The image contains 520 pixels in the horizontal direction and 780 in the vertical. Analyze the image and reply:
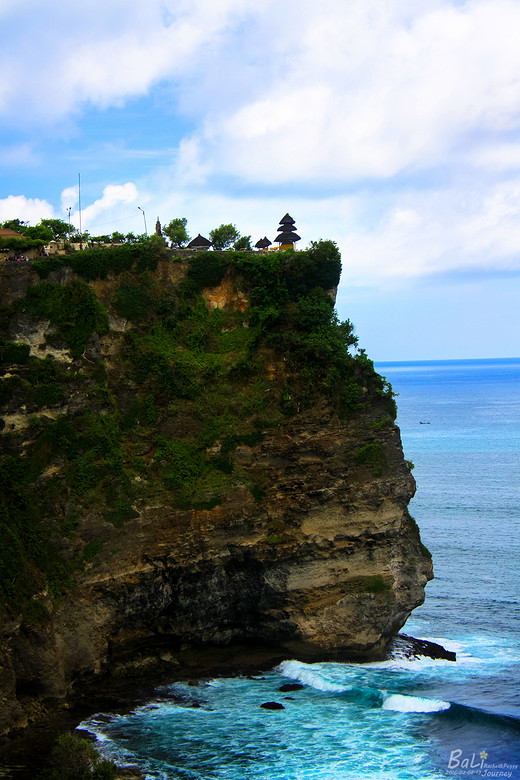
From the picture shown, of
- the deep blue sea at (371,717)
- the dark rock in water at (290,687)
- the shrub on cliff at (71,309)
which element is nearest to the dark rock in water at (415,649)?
the deep blue sea at (371,717)

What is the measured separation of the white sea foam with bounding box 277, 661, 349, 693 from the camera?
30.7m

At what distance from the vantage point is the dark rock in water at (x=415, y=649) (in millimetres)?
34469

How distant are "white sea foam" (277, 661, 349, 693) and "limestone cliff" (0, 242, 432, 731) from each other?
2.75 ft

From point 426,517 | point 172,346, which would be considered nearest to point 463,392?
point 426,517

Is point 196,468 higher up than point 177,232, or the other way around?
point 177,232

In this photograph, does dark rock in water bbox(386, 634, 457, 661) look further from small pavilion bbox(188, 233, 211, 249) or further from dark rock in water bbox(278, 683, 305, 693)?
small pavilion bbox(188, 233, 211, 249)

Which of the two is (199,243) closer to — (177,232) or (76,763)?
(177,232)

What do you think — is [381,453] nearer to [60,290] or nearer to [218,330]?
[218,330]

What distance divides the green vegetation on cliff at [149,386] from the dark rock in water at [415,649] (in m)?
7.67

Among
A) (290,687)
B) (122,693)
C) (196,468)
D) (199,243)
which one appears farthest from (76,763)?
(199,243)

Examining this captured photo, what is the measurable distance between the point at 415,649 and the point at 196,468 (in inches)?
502

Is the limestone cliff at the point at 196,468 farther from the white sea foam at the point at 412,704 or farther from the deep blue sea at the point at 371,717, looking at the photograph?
the white sea foam at the point at 412,704

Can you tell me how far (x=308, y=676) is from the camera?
103 ft

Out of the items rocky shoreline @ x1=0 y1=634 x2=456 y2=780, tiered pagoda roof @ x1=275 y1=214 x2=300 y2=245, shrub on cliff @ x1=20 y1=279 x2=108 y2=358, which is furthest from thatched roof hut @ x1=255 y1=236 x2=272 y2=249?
rocky shoreline @ x1=0 y1=634 x2=456 y2=780
